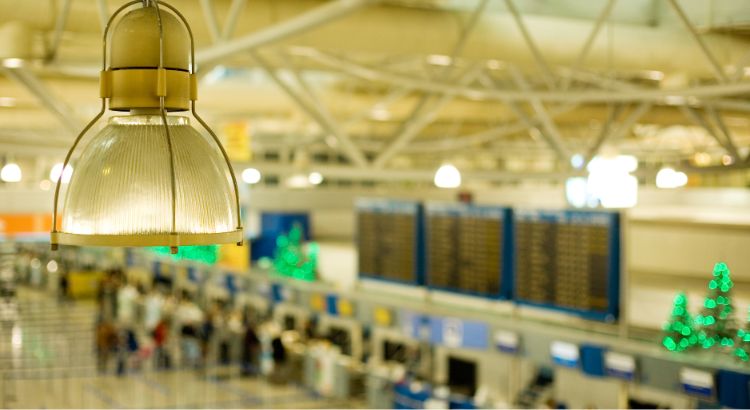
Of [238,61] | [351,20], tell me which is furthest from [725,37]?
[238,61]

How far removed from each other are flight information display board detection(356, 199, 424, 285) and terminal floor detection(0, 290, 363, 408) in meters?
3.45

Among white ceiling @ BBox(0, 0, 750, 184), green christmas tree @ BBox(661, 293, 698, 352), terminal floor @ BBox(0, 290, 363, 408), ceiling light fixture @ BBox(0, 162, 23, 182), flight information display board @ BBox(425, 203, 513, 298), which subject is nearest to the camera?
white ceiling @ BBox(0, 0, 750, 184)

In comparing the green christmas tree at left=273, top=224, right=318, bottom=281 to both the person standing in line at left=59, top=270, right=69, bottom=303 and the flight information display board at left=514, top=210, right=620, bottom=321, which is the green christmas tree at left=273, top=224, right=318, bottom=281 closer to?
the flight information display board at left=514, top=210, right=620, bottom=321

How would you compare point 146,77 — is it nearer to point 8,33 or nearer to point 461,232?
point 8,33

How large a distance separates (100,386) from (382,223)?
23.7ft

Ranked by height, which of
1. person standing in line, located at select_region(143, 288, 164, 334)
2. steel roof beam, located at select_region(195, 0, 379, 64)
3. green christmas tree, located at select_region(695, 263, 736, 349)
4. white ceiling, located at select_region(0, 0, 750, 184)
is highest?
white ceiling, located at select_region(0, 0, 750, 184)

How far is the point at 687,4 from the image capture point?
1164cm

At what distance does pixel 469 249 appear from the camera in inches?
469

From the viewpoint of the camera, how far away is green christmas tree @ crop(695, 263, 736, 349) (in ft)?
30.7

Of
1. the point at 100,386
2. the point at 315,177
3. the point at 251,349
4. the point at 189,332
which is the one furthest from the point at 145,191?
the point at 315,177

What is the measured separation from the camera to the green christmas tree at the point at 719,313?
9352 mm

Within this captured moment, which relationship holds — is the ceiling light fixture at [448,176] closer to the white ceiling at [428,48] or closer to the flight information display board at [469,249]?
the white ceiling at [428,48]

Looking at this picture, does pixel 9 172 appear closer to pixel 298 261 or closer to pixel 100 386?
pixel 100 386

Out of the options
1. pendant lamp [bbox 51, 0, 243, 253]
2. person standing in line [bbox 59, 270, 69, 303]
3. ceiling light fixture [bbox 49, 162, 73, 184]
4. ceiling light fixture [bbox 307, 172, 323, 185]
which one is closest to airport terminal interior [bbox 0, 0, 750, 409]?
pendant lamp [bbox 51, 0, 243, 253]
